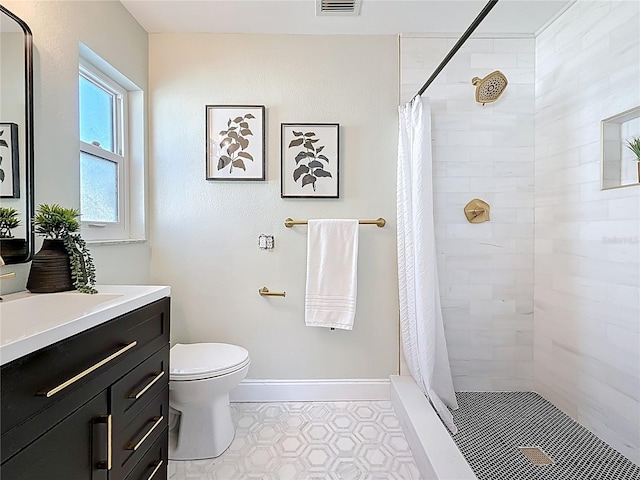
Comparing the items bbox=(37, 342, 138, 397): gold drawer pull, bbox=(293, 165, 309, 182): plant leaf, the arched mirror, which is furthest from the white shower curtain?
the arched mirror

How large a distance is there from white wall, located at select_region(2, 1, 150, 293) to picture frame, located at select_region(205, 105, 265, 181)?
1.78ft

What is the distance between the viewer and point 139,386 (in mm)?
1246

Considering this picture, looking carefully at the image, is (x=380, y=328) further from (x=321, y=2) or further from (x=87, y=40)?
(x=87, y=40)

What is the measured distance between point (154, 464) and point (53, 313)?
0.67 meters

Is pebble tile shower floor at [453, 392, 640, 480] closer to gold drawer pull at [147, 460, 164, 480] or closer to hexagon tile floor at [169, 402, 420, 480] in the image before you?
hexagon tile floor at [169, 402, 420, 480]

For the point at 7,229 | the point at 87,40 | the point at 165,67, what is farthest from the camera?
the point at 165,67

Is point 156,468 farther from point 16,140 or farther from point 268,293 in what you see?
point 16,140

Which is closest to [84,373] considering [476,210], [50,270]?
[50,270]

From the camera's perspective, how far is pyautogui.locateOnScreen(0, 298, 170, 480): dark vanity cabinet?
0.76 m

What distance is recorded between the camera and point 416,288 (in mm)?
2070

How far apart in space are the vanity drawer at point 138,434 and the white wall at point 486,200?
1677mm

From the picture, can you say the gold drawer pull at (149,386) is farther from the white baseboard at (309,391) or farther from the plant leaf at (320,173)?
the plant leaf at (320,173)

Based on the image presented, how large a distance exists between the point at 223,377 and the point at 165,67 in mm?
1833

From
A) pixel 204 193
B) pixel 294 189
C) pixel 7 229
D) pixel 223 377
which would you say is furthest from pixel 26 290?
pixel 294 189
